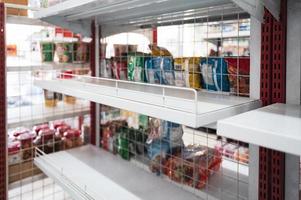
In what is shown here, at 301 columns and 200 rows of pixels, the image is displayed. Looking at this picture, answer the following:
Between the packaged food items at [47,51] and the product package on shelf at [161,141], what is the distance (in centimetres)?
82

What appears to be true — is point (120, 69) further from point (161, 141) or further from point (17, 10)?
point (17, 10)

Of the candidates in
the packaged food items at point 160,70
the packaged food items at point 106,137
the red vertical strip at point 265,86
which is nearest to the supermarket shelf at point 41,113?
the packaged food items at point 106,137

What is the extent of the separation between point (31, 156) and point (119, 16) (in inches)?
41.6

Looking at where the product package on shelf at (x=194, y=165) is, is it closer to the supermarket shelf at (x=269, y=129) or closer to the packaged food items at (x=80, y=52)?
the supermarket shelf at (x=269, y=129)

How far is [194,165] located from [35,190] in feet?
3.69

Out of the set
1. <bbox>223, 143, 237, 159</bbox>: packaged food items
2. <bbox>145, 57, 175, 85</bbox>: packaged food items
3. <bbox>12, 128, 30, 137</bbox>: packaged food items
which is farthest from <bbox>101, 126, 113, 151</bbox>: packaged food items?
<bbox>223, 143, 237, 159</bbox>: packaged food items

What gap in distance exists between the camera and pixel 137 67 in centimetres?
151

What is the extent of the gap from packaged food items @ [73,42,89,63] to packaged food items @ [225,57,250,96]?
1166 millimetres

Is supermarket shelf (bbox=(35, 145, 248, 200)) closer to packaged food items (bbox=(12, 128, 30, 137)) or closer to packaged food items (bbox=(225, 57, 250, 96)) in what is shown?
packaged food items (bbox=(12, 128, 30, 137))

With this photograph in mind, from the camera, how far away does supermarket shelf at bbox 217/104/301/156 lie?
0.60 metres

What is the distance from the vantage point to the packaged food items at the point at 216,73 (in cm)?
115

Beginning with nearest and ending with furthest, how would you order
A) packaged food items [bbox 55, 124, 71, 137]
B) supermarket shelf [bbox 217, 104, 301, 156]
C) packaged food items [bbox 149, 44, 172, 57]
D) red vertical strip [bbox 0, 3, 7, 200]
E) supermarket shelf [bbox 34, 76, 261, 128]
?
supermarket shelf [bbox 217, 104, 301, 156] < supermarket shelf [bbox 34, 76, 261, 128] < packaged food items [bbox 149, 44, 172, 57] < red vertical strip [bbox 0, 3, 7, 200] < packaged food items [bbox 55, 124, 71, 137]

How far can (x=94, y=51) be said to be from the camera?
1.93 metres

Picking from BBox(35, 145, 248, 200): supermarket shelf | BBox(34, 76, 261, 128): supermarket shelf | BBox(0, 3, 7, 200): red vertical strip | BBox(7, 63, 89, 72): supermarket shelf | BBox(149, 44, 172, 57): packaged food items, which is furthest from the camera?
BBox(7, 63, 89, 72): supermarket shelf
